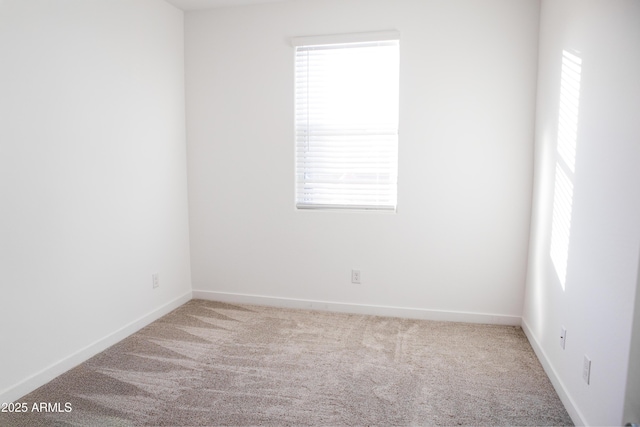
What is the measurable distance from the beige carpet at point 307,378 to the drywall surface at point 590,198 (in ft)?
1.00

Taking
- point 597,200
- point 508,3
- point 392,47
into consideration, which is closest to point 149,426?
point 597,200

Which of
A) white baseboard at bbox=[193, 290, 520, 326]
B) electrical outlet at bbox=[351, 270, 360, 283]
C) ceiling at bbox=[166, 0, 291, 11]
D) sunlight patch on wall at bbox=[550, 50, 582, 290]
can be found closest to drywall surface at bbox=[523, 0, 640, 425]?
sunlight patch on wall at bbox=[550, 50, 582, 290]

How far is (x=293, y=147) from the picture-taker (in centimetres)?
351

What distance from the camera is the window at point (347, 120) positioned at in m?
3.29

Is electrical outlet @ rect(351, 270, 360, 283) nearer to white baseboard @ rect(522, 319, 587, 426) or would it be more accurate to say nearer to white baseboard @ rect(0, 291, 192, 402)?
white baseboard @ rect(522, 319, 587, 426)

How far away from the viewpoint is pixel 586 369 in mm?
1924

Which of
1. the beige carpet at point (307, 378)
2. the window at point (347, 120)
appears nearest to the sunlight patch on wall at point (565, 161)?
the beige carpet at point (307, 378)

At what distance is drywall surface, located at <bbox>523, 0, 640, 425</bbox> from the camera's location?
1605mm

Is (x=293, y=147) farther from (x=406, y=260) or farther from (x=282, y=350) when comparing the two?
(x=282, y=350)

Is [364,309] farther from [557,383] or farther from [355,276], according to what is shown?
[557,383]

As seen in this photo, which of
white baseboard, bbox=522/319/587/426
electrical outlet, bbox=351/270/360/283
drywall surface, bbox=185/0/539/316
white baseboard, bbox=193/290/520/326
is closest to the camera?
white baseboard, bbox=522/319/587/426

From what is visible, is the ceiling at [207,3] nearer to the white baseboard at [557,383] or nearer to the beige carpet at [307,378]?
the beige carpet at [307,378]

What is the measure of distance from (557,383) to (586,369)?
44 centimetres

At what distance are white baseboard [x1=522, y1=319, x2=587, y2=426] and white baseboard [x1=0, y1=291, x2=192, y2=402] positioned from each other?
2.88 meters
